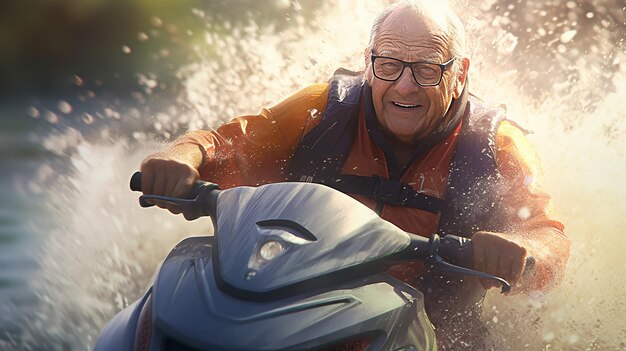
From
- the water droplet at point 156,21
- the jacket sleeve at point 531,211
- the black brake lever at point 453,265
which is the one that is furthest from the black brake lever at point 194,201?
the water droplet at point 156,21

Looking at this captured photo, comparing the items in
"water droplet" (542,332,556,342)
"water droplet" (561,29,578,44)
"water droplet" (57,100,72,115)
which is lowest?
"water droplet" (57,100,72,115)

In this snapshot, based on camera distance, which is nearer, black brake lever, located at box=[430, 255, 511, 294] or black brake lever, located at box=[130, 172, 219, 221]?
black brake lever, located at box=[430, 255, 511, 294]

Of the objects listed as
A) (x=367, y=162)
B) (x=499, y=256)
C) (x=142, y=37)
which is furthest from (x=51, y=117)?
(x=499, y=256)

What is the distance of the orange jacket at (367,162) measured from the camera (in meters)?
2.77

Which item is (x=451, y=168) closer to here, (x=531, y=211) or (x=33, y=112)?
(x=531, y=211)

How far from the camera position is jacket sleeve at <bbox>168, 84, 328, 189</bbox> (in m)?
3.25

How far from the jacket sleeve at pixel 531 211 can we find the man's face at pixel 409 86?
0.29 m

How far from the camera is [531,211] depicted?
2.82 metres

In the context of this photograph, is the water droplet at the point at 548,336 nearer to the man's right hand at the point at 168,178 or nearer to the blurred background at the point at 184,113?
the blurred background at the point at 184,113

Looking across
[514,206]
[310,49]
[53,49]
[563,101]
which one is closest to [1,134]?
[53,49]

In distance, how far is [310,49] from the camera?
5.95 meters

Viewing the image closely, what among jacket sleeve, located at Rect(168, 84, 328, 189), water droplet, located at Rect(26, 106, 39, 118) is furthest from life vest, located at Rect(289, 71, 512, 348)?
water droplet, located at Rect(26, 106, 39, 118)

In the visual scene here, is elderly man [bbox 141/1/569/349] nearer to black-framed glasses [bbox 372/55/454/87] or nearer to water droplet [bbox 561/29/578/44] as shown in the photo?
black-framed glasses [bbox 372/55/454/87]

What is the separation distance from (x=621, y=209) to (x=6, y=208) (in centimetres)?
422
